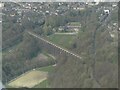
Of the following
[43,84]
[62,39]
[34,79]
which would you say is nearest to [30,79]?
[34,79]

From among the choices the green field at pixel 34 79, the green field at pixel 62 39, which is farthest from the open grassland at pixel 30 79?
the green field at pixel 62 39

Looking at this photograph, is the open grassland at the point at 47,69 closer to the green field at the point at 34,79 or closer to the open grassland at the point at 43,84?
the green field at the point at 34,79

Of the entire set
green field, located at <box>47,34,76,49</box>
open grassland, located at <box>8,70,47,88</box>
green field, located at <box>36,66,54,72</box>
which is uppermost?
green field, located at <box>47,34,76,49</box>

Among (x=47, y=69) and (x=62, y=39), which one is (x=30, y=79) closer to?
(x=47, y=69)

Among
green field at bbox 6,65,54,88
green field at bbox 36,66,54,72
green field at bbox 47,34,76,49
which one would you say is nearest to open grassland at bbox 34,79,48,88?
green field at bbox 6,65,54,88

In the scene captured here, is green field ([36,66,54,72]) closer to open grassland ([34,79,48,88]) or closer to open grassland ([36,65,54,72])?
open grassland ([36,65,54,72])
